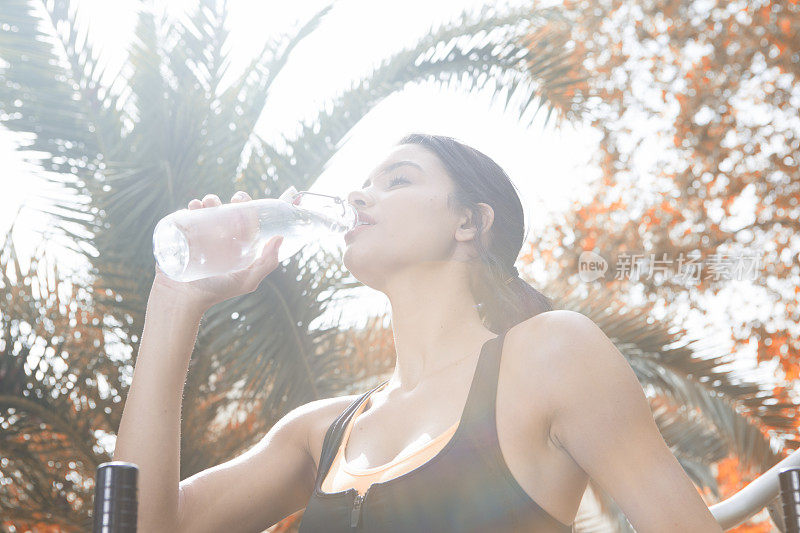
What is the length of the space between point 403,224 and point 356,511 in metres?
0.54

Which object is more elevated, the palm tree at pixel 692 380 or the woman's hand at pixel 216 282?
the woman's hand at pixel 216 282

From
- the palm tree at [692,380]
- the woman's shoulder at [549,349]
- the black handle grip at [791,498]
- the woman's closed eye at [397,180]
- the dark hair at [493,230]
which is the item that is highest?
the woman's closed eye at [397,180]

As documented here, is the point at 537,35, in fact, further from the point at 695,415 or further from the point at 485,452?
the point at 485,452

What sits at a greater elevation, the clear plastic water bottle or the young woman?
the clear plastic water bottle

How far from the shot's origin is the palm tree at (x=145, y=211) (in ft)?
12.8

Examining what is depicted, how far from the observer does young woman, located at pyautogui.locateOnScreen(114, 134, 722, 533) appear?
1159mm

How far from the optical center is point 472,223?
63.5 inches

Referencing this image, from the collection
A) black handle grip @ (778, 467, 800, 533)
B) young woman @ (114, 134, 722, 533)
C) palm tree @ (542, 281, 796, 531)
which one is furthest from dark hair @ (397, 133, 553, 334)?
palm tree @ (542, 281, 796, 531)

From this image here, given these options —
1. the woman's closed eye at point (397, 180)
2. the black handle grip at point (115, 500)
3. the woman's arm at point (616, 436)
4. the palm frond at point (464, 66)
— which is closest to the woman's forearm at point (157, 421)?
the woman's closed eye at point (397, 180)

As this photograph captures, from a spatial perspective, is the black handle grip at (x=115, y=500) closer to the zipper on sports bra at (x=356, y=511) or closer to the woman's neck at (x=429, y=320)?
the zipper on sports bra at (x=356, y=511)

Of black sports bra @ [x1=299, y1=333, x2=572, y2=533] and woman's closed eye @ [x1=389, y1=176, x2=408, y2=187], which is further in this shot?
woman's closed eye @ [x1=389, y1=176, x2=408, y2=187]

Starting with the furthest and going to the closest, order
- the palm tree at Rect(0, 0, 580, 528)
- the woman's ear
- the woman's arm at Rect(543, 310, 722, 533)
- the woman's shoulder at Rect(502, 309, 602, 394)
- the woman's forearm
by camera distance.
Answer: the palm tree at Rect(0, 0, 580, 528)
the woman's ear
the woman's forearm
the woman's shoulder at Rect(502, 309, 602, 394)
the woman's arm at Rect(543, 310, 722, 533)

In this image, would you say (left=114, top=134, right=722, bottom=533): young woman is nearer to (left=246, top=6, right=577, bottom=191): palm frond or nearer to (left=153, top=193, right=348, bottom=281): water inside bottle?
(left=153, top=193, right=348, bottom=281): water inside bottle

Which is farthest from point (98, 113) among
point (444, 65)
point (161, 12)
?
point (444, 65)
